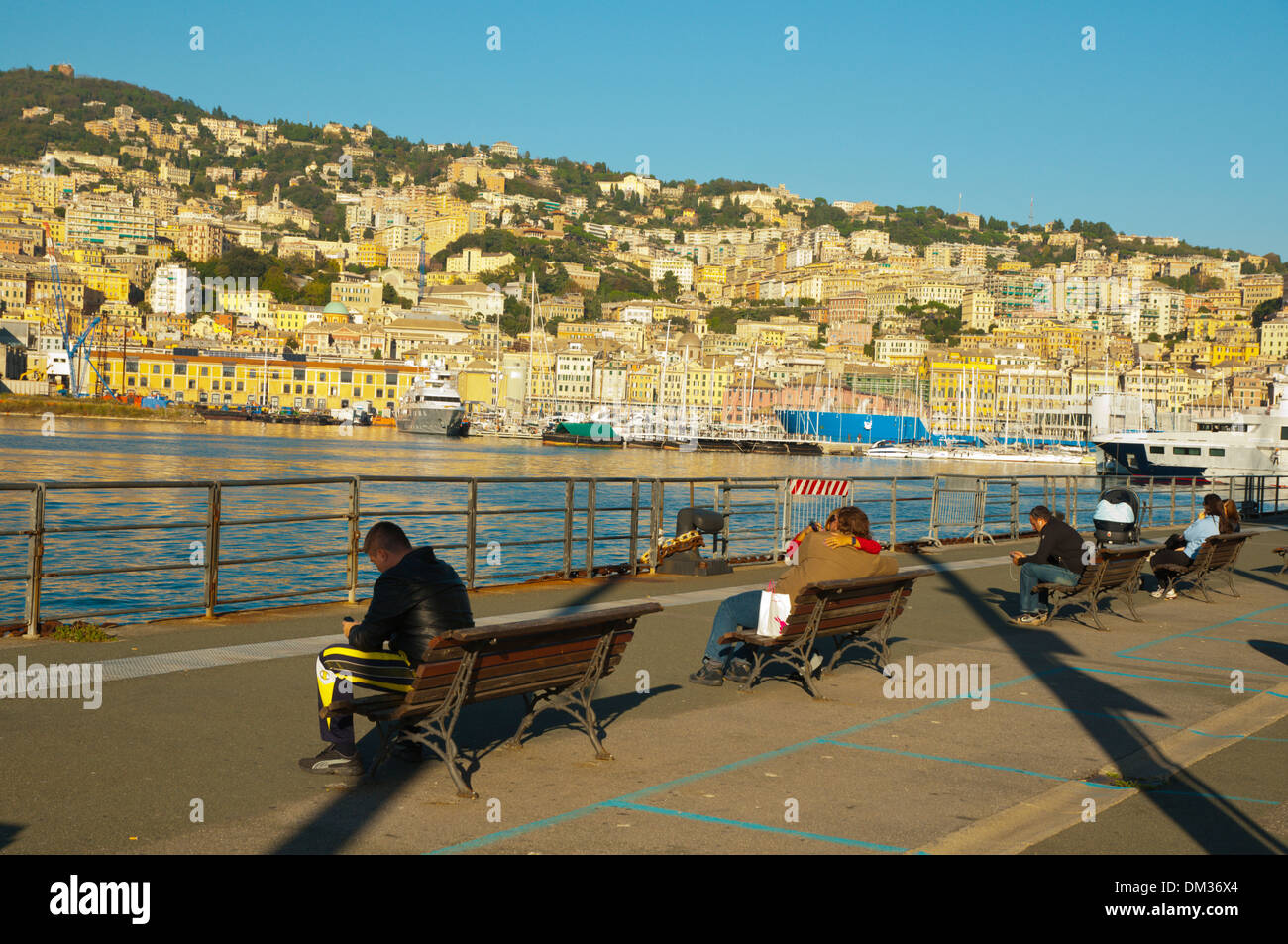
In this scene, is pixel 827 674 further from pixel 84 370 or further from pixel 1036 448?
pixel 84 370

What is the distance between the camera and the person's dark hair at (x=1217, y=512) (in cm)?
1438

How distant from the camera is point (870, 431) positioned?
14838cm

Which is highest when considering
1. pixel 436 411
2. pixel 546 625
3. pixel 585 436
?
pixel 436 411

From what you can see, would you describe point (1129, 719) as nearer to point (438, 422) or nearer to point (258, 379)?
point (438, 422)

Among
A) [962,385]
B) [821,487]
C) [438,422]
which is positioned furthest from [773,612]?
[962,385]

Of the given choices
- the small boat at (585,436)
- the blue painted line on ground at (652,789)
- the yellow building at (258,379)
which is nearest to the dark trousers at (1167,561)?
the blue painted line on ground at (652,789)

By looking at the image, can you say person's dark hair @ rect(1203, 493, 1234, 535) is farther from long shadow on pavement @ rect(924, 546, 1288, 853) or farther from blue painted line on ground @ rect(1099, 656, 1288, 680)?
blue painted line on ground @ rect(1099, 656, 1288, 680)

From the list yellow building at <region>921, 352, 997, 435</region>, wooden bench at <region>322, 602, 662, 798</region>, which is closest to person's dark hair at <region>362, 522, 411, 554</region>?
wooden bench at <region>322, 602, 662, 798</region>

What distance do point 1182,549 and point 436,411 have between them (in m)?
109

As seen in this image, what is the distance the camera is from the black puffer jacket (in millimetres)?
6137

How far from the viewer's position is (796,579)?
27.9 feet

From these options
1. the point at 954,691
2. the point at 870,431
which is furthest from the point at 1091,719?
the point at 870,431

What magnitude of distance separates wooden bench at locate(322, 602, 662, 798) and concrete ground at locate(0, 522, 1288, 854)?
0.71 ft
